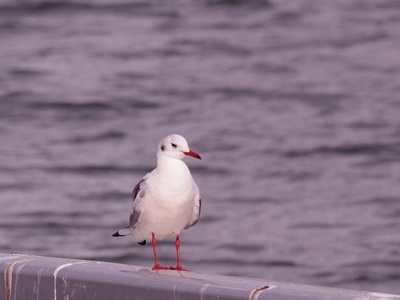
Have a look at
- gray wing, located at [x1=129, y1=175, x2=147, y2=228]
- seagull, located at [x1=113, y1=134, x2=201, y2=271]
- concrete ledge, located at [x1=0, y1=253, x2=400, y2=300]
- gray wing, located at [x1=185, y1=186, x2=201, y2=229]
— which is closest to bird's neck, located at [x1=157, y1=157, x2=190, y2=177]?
seagull, located at [x1=113, y1=134, x2=201, y2=271]

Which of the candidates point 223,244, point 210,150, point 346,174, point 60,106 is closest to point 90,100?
point 60,106

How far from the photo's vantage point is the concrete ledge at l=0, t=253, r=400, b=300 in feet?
19.1

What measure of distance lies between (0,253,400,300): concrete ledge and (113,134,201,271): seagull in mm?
539

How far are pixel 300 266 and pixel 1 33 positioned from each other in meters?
15.1

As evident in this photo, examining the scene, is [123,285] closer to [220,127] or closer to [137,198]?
[137,198]

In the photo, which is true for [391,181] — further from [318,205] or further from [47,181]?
[47,181]

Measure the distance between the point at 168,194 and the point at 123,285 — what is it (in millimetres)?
895

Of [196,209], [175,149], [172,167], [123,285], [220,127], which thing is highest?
[220,127]

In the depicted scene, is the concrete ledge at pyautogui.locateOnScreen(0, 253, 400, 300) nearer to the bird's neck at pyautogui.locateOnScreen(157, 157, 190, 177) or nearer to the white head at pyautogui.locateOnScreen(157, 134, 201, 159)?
the bird's neck at pyautogui.locateOnScreen(157, 157, 190, 177)

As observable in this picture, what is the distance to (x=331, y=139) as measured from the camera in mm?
23312

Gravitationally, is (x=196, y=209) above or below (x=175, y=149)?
below

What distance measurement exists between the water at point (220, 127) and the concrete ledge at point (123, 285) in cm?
1092

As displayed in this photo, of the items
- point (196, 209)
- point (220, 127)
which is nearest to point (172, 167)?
point (196, 209)

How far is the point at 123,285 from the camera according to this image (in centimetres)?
623
